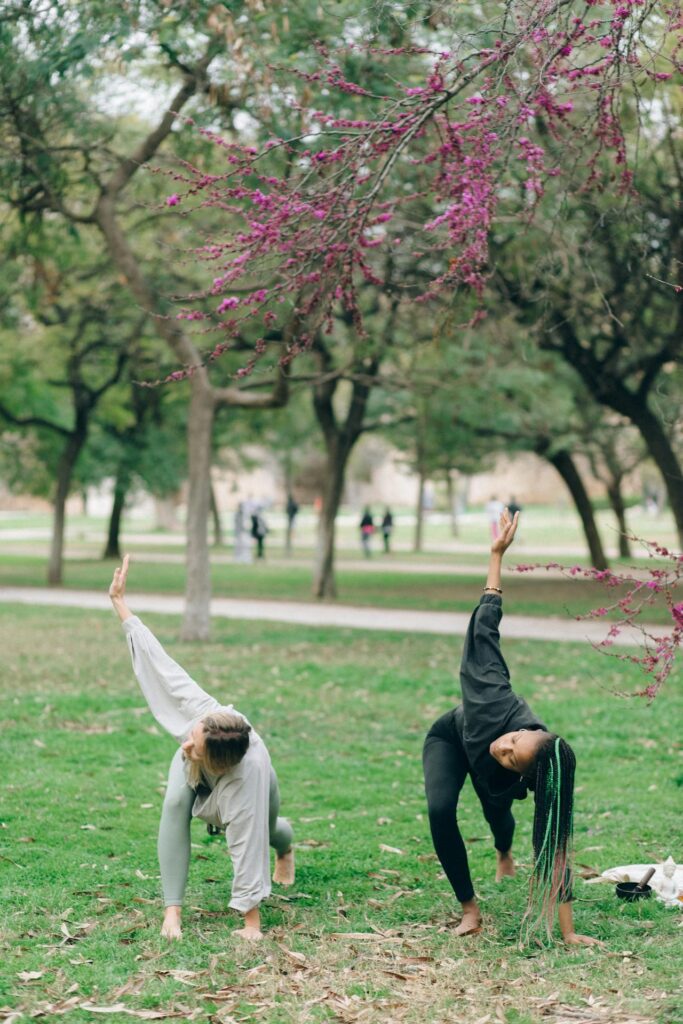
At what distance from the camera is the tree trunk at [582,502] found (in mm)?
26312

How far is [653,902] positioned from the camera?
18.8 ft

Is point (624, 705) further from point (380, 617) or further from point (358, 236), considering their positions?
point (380, 617)

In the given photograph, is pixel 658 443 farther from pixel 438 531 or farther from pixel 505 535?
pixel 438 531

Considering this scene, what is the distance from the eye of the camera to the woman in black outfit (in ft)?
16.2

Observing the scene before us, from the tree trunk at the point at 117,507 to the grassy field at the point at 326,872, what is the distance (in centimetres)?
1888

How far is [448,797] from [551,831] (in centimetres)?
48

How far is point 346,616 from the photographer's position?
62.5 ft

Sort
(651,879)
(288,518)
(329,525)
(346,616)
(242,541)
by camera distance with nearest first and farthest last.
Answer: (651,879), (346,616), (329,525), (242,541), (288,518)

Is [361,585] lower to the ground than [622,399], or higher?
lower

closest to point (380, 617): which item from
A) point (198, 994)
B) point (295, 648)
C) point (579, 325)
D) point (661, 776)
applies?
point (295, 648)

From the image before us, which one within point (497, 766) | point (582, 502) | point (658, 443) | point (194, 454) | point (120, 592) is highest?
point (658, 443)

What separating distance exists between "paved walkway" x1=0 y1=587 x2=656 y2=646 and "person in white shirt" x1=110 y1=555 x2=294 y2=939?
1003cm

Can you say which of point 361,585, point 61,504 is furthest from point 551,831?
point 61,504

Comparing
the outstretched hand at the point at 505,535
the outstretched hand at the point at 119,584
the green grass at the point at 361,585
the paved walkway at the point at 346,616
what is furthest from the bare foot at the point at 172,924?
the green grass at the point at 361,585
